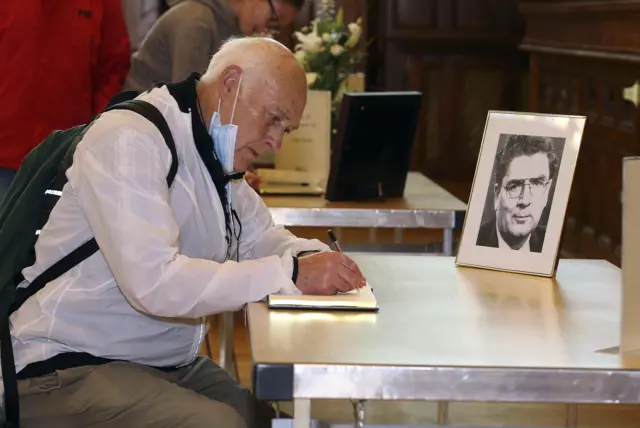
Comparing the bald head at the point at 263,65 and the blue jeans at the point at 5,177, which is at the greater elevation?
the bald head at the point at 263,65

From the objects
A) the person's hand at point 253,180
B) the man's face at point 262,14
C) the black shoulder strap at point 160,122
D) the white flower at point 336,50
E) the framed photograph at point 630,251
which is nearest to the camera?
the framed photograph at point 630,251

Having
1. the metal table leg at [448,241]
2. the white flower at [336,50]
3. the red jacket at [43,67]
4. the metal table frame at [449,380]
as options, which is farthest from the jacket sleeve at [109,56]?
the metal table frame at [449,380]

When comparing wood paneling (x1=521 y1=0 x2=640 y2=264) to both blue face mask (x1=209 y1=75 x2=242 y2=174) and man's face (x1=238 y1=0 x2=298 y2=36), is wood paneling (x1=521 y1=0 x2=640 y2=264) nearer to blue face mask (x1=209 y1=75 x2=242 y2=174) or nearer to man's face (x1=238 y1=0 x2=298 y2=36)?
man's face (x1=238 y1=0 x2=298 y2=36)

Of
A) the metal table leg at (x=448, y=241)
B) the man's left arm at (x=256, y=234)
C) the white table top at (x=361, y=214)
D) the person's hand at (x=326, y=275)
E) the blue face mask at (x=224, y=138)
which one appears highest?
the blue face mask at (x=224, y=138)

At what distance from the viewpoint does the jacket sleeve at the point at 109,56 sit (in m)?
3.43

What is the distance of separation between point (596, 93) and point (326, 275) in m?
3.49

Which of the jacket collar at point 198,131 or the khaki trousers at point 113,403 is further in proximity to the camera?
the jacket collar at point 198,131

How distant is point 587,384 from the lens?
150 centimetres

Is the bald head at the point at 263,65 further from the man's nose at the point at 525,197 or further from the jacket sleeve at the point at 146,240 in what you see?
the man's nose at the point at 525,197

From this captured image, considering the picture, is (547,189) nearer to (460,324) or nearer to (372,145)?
(460,324)

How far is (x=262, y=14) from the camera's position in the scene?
367cm

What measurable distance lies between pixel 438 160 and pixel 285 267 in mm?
6222

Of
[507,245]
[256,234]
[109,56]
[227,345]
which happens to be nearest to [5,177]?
[109,56]

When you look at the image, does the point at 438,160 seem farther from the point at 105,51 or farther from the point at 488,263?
the point at 488,263
